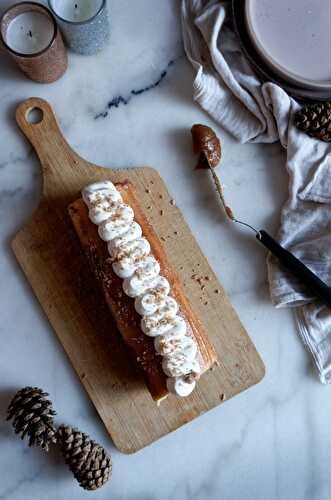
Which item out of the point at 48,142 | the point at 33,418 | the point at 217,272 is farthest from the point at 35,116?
the point at 33,418

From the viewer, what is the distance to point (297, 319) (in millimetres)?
1542

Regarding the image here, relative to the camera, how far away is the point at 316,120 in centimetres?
149

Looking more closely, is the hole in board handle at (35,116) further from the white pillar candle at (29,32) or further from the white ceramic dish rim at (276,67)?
the white ceramic dish rim at (276,67)

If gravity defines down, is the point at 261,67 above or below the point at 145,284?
above

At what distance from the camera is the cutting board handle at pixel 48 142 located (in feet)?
5.10

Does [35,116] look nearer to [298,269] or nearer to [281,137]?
[281,137]

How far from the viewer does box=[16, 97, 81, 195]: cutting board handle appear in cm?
155

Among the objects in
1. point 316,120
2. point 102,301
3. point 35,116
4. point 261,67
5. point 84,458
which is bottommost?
point 84,458

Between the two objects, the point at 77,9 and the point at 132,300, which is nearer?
the point at 132,300

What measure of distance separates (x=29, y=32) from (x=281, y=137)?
70 cm

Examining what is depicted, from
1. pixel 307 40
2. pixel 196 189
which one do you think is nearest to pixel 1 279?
pixel 196 189

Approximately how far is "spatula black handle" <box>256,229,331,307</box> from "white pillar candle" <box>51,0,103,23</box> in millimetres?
714

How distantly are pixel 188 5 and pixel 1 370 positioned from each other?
1096 millimetres

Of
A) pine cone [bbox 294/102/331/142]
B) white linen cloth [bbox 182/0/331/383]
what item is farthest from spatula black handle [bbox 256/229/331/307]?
pine cone [bbox 294/102/331/142]
